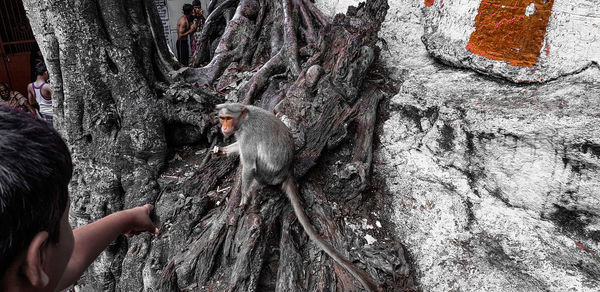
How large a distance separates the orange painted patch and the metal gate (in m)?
8.25

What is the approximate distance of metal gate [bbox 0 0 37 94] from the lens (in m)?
6.97

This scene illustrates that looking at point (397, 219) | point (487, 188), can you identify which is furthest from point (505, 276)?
point (397, 219)

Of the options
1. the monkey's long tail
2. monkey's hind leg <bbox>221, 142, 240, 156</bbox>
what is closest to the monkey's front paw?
monkey's hind leg <bbox>221, 142, 240, 156</bbox>

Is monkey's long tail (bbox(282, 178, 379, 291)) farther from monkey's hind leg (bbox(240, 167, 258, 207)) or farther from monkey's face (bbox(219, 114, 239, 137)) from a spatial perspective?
monkey's face (bbox(219, 114, 239, 137))

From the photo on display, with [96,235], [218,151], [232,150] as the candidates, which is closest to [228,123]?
[232,150]

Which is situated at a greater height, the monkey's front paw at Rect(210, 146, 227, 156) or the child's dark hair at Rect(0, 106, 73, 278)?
the child's dark hair at Rect(0, 106, 73, 278)

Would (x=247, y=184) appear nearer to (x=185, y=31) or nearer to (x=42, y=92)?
(x=42, y=92)

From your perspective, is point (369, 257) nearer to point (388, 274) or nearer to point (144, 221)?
point (388, 274)

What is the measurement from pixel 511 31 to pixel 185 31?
5970mm

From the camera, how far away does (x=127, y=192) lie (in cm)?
277

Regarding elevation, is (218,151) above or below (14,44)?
below

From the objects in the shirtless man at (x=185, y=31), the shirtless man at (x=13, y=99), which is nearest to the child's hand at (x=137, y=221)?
the shirtless man at (x=13, y=99)

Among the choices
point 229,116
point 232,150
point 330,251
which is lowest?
point 330,251

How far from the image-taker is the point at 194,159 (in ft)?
10.2
